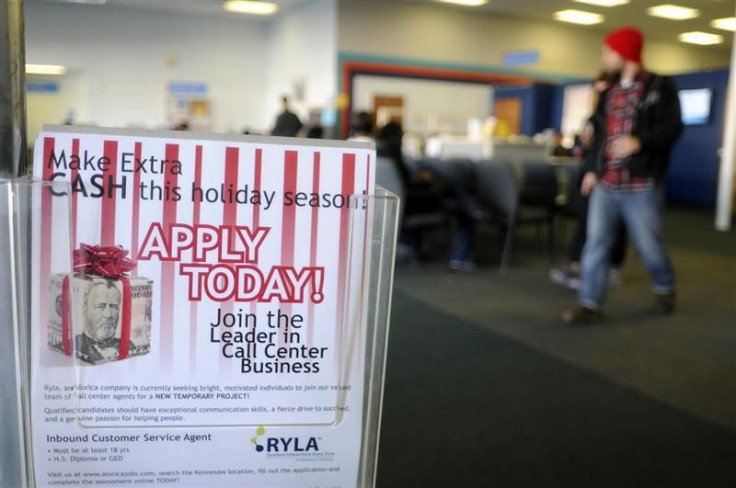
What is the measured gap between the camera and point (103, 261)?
698mm

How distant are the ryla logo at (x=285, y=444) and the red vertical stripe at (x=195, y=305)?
11cm

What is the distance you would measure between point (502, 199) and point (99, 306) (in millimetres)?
4326

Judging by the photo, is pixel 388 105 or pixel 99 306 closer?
pixel 99 306

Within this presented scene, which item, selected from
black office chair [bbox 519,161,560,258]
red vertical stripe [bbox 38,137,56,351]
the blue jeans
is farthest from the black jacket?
red vertical stripe [bbox 38,137,56,351]

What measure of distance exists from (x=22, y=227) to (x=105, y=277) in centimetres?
10

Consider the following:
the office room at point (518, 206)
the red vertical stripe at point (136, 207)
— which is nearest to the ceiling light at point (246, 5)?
the office room at point (518, 206)

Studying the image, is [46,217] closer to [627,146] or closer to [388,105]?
[627,146]

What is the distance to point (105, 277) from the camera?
701 millimetres

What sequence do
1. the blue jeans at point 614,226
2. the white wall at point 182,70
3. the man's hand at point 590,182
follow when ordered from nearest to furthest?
the blue jeans at point 614,226 → the man's hand at point 590,182 → the white wall at point 182,70

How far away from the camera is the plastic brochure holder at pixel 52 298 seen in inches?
26.6

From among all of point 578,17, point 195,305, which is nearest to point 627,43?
point 195,305

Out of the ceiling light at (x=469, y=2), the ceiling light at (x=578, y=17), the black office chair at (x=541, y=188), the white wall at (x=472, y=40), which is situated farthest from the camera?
the white wall at (x=472, y=40)

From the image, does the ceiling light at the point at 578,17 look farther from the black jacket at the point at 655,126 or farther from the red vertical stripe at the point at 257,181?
the red vertical stripe at the point at 257,181

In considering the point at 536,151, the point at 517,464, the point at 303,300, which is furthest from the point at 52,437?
the point at 536,151
